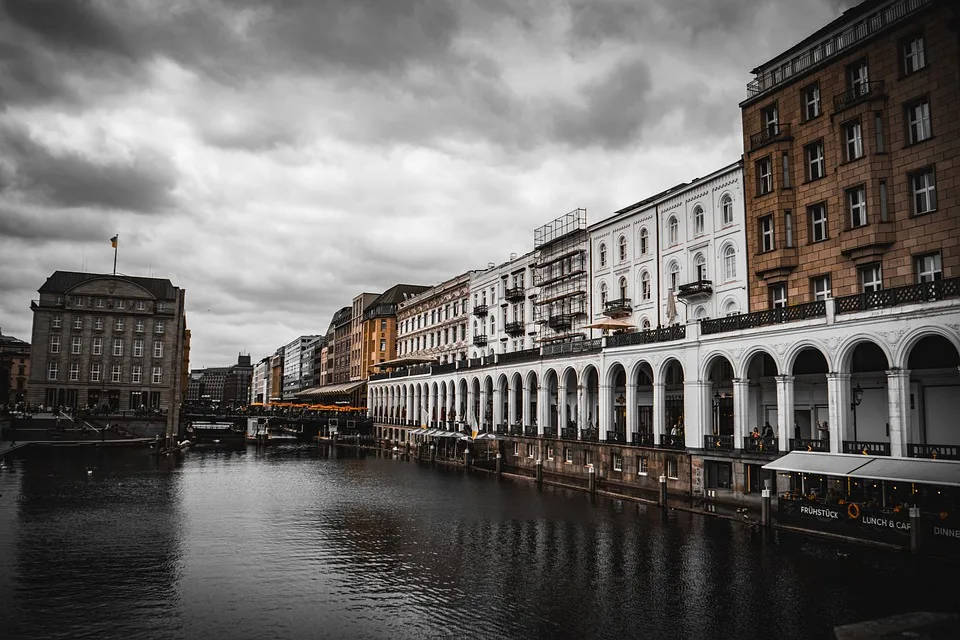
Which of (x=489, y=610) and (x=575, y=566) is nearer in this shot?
(x=489, y=610)

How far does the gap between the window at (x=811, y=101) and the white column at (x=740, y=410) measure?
15.9 m

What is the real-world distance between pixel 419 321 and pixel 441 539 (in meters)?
73.0

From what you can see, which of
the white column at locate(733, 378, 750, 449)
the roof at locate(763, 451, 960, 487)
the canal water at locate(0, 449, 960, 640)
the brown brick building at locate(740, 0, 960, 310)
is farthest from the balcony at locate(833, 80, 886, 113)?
the canal water at locate(0, 449, 960, 640)

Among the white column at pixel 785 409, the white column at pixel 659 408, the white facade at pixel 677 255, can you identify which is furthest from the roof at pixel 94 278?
the white column at pixel 785 409

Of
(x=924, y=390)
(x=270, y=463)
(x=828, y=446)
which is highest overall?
(x=924, y=390)

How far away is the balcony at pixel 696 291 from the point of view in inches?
1828

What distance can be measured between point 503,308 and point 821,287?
40260mm

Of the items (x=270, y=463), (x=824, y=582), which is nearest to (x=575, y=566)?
(x=824, y=582)

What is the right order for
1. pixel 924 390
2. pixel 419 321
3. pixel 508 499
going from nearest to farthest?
pixel 924 390 < pixel 508 499 < pixel 419 321

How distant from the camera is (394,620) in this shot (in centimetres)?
1933

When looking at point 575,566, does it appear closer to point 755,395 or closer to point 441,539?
point 441,539

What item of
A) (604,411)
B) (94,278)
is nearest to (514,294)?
(604,411)

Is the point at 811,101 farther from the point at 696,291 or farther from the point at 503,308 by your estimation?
the point at 503,308

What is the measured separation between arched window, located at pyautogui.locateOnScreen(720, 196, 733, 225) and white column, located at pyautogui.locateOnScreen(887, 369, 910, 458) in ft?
58.3
